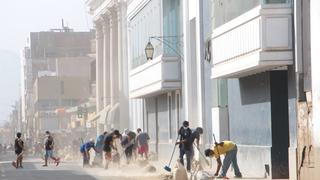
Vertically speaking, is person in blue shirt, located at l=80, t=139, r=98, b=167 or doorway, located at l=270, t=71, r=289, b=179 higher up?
doorway, located at l=270, t=71, r=289, b=179

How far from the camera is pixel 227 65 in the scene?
24.7m

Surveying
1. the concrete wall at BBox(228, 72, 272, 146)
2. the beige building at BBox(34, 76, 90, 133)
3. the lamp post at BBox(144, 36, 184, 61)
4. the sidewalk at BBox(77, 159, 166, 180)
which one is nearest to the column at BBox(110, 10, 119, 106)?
the lamp post at BBox(144, 36, 184, 61)

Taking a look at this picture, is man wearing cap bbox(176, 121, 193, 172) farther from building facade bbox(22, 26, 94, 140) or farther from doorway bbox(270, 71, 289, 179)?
building facade bbox(22, 26, 94, 140)

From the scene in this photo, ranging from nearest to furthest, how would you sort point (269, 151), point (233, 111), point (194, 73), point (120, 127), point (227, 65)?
point (269, 151), point (227, 65), point (233, 111), point (194, 73), point (120, 127)

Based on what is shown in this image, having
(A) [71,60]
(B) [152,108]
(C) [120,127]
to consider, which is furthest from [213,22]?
(A) [71,60]

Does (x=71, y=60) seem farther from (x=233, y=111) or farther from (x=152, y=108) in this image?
(x=233, y=111)

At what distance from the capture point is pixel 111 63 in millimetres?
64375

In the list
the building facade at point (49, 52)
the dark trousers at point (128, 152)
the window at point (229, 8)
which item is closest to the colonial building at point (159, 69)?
the dark trousers at point (128, 152)

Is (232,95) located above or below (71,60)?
below

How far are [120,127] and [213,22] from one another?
104 feet

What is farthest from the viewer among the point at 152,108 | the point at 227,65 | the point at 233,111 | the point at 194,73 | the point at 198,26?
the point at 152,108

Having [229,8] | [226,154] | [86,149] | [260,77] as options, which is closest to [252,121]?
[260,77]

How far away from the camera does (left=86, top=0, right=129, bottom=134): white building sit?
59875 mm

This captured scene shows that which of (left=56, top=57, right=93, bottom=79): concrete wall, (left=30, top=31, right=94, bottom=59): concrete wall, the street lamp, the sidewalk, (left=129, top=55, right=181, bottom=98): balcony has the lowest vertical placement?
the sidewalk
